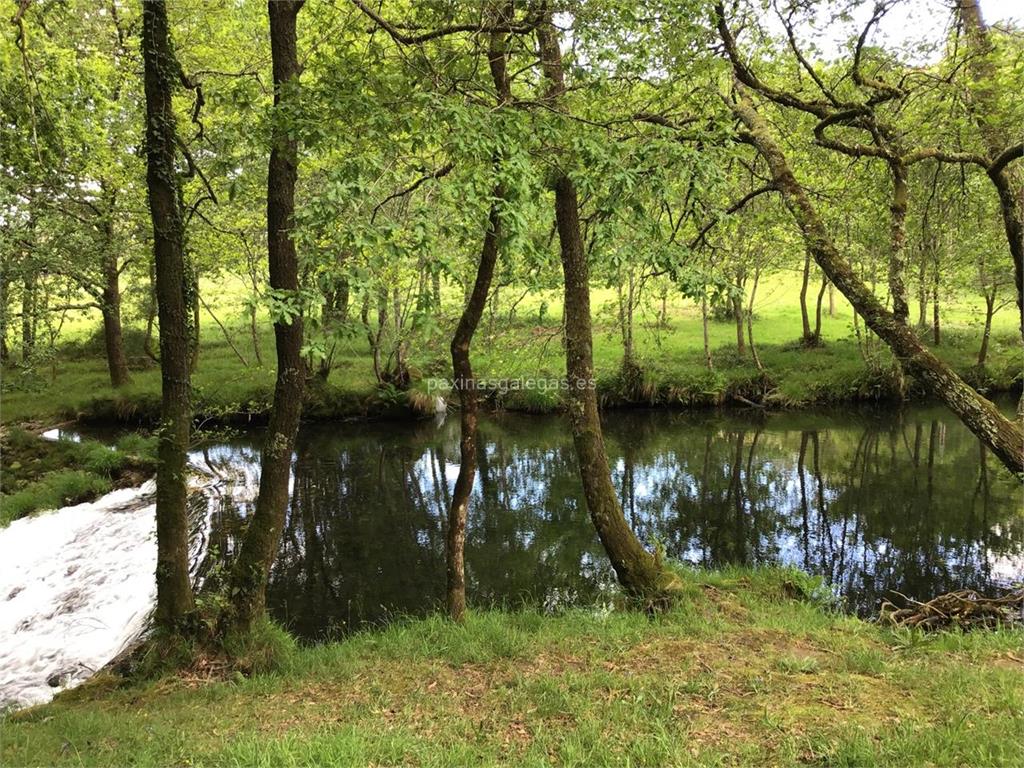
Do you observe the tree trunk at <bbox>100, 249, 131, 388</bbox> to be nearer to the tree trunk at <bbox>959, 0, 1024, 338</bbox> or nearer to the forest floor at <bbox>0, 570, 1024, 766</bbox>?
the forest floor at <bbox>0, 570, 1024, 766</bbox>

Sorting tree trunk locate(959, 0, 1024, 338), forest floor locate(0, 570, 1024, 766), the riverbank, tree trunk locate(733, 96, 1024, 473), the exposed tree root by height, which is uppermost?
tree trunk locate(959, 0, 1024, 338)

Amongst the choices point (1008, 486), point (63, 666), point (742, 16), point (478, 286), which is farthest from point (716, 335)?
point (63, 666)

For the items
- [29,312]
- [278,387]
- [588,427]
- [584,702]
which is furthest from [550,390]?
[584,702]

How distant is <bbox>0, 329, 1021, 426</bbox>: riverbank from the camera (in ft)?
70.9

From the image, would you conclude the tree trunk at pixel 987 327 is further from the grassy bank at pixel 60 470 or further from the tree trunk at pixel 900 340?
the grassy bank at pixel 60 470

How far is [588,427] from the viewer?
831 centimetres

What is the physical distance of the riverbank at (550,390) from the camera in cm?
2161

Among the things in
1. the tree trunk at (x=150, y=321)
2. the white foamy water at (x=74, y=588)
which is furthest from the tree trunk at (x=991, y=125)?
the tree trunk at (x=150, y=321)

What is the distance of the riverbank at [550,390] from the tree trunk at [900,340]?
1311 cm

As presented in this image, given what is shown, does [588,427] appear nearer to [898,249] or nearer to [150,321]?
[898,249]

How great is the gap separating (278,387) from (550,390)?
1534cm

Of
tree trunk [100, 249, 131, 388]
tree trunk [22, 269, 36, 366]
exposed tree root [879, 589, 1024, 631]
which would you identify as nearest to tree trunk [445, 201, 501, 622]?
exposed tree root [879, 589, 1024, 631]

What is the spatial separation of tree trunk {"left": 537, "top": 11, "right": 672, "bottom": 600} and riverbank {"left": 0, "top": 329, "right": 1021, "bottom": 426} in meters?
12.9

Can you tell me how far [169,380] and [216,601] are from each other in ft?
8.93
